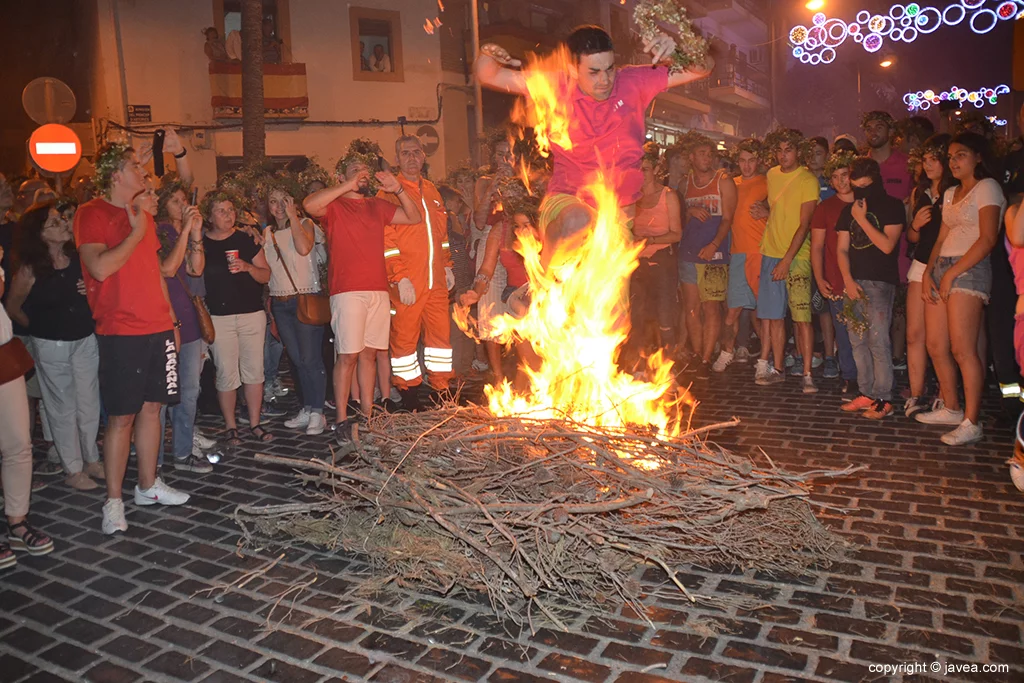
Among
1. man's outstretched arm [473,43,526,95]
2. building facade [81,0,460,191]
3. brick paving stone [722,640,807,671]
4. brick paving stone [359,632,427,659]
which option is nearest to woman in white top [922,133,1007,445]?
man's outstretched arm [473,43,526,95]

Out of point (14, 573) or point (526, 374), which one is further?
point (526, 374)

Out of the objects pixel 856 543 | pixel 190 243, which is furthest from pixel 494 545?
pixel 190 243

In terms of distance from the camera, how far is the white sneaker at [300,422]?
25.4 ft

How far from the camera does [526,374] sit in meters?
6.64

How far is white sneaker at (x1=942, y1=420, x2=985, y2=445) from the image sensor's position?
21.1 ft

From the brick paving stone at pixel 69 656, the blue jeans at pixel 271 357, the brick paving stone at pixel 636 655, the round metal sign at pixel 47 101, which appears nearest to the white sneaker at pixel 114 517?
the brick paving stone at pixel 69 656

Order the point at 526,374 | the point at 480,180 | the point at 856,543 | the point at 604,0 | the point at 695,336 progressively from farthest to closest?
the point at 604,0, the point at 695,336, the point at 480,180, the point at 526,374, the point at 856,543

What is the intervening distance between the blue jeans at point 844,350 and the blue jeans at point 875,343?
0.37m

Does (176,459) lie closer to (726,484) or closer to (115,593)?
(115,593)

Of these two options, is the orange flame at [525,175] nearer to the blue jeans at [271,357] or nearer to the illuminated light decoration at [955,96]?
the blue jeans at [271,357]

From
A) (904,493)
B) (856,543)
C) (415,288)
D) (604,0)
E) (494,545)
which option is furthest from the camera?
(604,0)

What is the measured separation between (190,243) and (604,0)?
90.0 ft

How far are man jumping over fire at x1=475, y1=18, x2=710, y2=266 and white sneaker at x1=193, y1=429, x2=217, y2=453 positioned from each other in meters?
3.66

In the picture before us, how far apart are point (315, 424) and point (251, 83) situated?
42.7 ft
